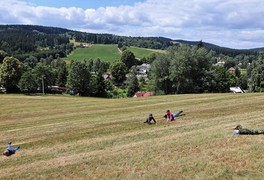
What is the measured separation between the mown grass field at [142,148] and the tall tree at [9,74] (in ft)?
211

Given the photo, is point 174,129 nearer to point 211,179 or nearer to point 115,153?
point 115,153

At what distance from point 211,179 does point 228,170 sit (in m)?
1.08

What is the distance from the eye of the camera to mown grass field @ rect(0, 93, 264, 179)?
1448 cm

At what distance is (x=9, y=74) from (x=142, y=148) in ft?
266

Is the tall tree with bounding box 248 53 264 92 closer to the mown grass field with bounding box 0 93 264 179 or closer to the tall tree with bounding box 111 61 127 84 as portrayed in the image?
the mown grass field with bounding box 0 93 264 179

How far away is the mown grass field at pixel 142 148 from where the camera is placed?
570 inches

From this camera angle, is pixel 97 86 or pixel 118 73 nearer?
pixel 97 86

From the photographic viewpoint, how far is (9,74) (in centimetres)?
9094

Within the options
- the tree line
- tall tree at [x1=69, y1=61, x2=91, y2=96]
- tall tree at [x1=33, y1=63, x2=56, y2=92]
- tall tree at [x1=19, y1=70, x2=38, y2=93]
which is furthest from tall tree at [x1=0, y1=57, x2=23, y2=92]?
tall tree at [x1=69, y1=61, x2=91, y2=96]

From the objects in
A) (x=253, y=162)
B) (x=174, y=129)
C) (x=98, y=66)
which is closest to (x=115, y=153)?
(x=174, y=129)

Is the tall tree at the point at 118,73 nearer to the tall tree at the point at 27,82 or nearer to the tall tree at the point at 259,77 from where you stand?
the tall tree at the point at 27,82

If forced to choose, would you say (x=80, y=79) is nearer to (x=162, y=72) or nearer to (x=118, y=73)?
(x=162, y=72)

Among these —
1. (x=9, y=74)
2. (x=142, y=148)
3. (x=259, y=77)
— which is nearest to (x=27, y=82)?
(x=9, y=74)

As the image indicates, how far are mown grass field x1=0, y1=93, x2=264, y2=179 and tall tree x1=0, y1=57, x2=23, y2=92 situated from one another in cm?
6445
